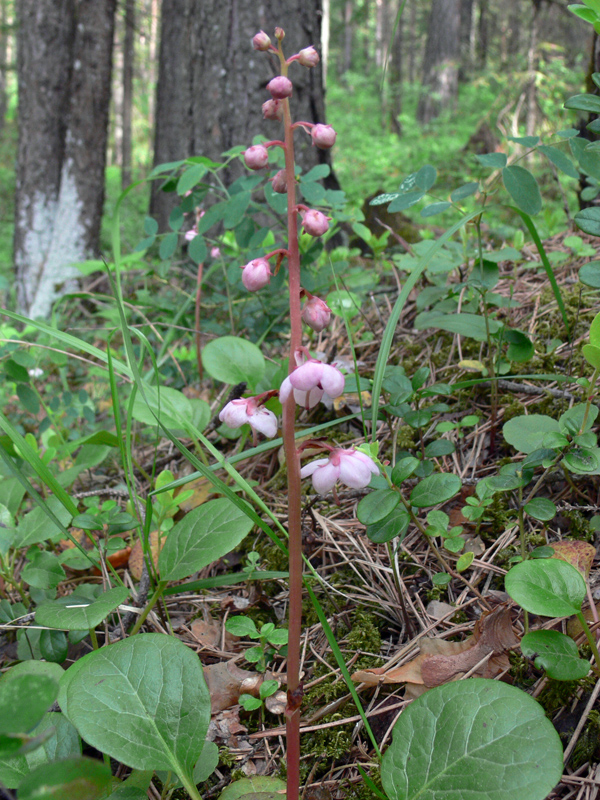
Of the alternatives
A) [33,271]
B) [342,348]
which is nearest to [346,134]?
[33,271]

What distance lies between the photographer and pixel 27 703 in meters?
0.56

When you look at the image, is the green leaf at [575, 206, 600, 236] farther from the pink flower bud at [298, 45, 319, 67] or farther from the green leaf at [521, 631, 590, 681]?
the green leaf at [521, 631, 590, 681]

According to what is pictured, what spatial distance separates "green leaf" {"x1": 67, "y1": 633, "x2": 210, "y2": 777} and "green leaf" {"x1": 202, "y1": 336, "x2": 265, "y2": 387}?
0.69 metres

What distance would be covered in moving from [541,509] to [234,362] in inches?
31.9

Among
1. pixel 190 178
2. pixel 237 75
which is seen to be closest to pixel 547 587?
pixel 190 178

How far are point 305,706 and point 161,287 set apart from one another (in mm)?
2918

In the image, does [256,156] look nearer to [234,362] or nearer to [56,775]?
[234,362]

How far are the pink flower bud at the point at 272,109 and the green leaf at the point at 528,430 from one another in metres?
0.75

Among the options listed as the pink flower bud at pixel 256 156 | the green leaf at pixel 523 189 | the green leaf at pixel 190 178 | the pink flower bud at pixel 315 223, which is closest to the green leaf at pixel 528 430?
the green leaf at pixel 523 189

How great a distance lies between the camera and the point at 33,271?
4750 millimetres

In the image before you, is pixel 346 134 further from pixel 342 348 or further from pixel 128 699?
pixel 128 699

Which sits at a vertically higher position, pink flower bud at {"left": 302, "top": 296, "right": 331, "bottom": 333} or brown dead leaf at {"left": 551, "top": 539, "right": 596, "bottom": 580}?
pink flower bud at {"left": 302, "top": 296, "right": 331, "bottom": 333}

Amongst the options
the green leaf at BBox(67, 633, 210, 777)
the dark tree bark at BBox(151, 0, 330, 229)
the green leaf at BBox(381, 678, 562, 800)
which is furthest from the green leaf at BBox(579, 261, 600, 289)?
the dark tree bark at BBox(151, 0, 330, 229)

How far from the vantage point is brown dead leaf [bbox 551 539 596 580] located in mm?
999
